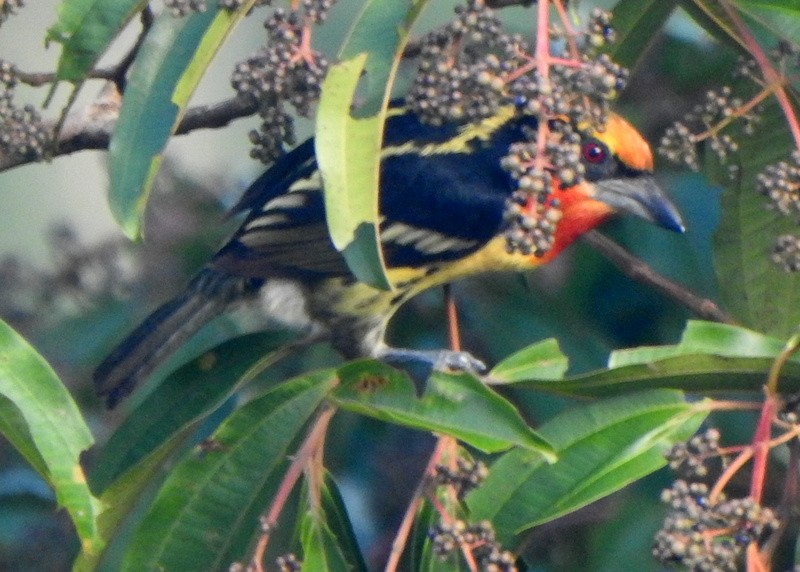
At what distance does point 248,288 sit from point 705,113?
96 cm

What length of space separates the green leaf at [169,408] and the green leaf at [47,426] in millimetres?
197

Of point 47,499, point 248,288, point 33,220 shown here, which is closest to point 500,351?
point 248,288

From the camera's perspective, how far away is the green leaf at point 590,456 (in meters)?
1.27

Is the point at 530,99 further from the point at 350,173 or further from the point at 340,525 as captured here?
the point at 340,525

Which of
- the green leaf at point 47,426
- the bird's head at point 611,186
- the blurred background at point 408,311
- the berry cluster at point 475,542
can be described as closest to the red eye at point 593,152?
the bird's head at point 611,186

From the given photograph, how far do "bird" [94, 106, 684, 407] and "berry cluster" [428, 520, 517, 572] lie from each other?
66 cm

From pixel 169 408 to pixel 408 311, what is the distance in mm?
776

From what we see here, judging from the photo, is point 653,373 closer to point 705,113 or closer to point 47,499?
point 705,113

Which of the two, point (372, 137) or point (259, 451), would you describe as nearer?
point (372, 137)

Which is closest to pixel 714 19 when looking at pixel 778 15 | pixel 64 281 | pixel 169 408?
pixel 778 15

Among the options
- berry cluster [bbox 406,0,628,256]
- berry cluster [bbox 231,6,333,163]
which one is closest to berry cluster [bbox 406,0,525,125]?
berry cluster [bbox 406,0,628,256]

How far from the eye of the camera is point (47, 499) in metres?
2.40

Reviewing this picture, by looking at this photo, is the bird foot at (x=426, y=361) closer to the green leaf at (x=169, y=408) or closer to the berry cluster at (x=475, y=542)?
the green leaf at (x=169, y=408)

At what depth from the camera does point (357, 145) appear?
1.17 meters
